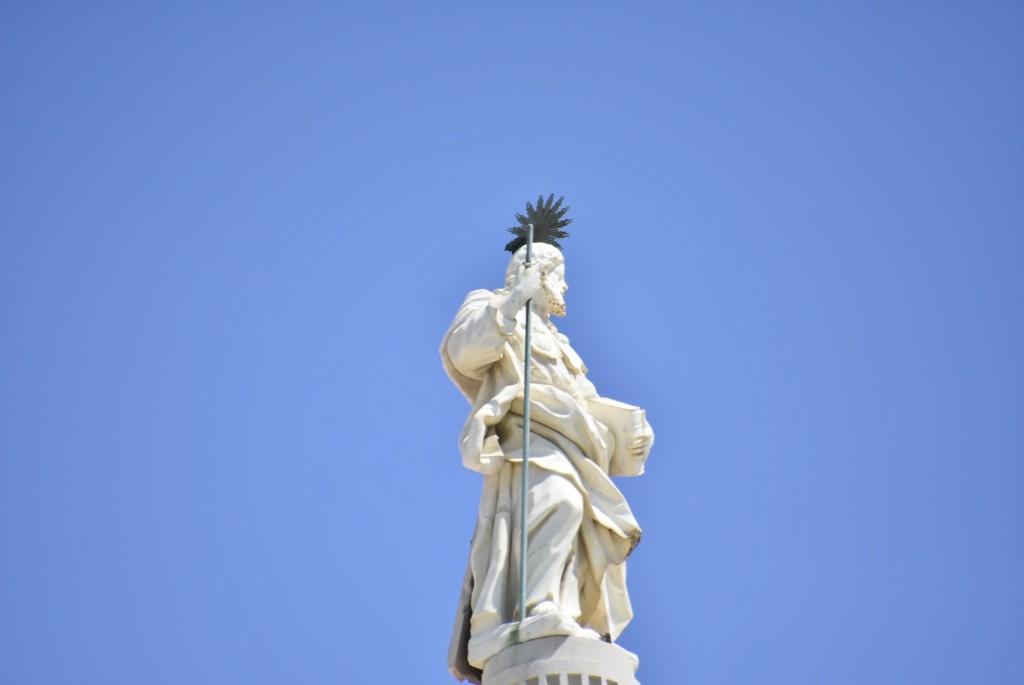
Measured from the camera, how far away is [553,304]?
12352 mm

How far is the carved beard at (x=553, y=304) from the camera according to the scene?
12.3 m

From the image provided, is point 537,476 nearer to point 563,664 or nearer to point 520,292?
point 520,292

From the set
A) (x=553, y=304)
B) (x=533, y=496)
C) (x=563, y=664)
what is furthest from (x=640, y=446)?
(x=563, y=664)

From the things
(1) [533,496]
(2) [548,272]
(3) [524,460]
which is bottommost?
(1) [533,496]

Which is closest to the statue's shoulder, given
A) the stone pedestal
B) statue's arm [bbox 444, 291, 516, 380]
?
statue's arm [bbox 444, 291, 516, 380]

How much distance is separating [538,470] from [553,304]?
5.50ft

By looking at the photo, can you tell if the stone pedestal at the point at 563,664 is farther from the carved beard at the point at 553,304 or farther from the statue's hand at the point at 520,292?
the carved beard at the point at 553,304

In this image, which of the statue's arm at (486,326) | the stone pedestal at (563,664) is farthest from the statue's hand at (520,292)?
the stone pedestal at (563,664)

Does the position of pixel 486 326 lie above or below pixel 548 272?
below

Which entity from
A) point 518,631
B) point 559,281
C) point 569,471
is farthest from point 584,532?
point 559,281

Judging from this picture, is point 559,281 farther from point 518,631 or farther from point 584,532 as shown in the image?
point 518,631

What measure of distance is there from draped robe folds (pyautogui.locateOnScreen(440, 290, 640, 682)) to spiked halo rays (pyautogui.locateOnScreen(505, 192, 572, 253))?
66cm

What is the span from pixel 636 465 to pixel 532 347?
1161 mm

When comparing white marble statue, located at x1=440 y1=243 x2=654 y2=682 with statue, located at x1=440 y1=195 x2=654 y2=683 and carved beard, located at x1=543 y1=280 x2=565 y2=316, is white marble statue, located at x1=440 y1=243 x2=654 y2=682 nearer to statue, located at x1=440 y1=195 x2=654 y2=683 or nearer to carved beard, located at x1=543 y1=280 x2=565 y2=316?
statue, located at x1=440 y1=195 x2=654 y2=683
